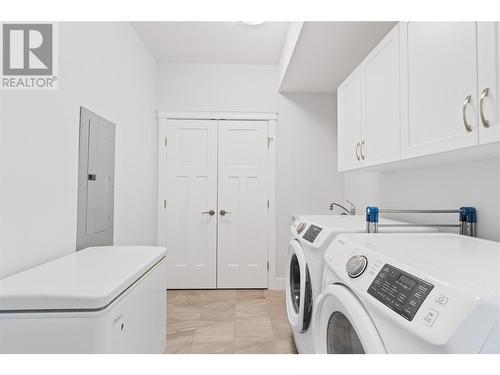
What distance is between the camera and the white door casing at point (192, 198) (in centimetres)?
328

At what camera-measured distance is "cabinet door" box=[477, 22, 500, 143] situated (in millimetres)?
889

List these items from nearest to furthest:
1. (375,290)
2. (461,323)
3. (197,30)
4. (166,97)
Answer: (461,323) → (375,290) → (197,30) → (166,97)

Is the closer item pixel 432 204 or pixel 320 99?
pixel 432 204

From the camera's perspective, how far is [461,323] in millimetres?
549

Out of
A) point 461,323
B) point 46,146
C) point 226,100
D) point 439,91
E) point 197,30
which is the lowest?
point 461,323

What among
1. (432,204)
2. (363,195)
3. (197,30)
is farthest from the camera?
(363,195)

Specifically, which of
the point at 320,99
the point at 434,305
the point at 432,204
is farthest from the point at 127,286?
the point at 320,99

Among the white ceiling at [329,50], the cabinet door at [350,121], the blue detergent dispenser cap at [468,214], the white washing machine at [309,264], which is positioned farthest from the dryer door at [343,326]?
the white ceiling at [329,50]

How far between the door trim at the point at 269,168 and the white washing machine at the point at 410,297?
2.12 metres

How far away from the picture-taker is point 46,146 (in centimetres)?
144

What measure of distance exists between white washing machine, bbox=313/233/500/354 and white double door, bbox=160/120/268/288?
2.15 meters

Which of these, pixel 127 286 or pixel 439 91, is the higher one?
pixel 439 91

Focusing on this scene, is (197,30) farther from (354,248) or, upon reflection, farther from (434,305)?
(434,305)

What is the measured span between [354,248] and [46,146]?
5.05ft
